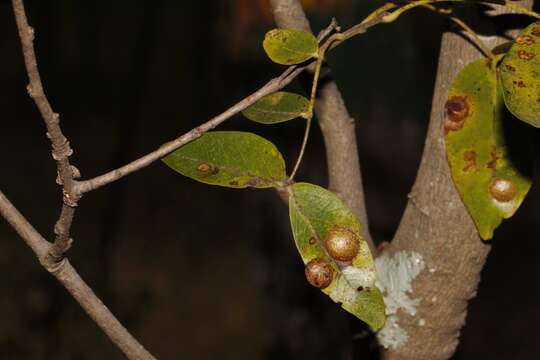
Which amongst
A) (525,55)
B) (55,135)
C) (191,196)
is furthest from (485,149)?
(191,196)

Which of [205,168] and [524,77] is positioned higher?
[524,77]

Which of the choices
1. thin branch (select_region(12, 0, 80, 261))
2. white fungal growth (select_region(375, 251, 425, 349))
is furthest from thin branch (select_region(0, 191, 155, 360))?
white fungal growth (select_region(375, 251, 425, 349))

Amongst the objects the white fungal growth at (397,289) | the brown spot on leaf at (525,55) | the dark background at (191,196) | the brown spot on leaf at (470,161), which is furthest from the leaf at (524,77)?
→ the dark background at (191,196)

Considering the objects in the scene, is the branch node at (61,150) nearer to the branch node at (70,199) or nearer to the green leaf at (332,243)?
the branch node at (70,199)

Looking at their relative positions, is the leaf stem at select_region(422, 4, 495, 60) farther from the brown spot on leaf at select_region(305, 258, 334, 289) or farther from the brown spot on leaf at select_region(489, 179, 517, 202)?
the brown spot on leaf at select_region(305, 258, 334, 289)

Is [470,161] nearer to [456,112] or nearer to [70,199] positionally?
[456,112]

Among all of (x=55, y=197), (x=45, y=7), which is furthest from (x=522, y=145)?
(x=45, y=7)
